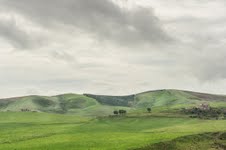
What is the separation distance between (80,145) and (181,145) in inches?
1024

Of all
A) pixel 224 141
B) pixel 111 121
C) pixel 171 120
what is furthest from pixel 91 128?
pixel 224 141

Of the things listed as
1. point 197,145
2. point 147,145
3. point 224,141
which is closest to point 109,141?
point 147,145

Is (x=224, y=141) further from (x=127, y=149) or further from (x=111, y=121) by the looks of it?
(x=111, y=121)

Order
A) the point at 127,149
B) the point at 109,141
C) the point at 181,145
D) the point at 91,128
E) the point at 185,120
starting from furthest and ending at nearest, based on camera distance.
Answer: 1. the point at 185,120
2. the point at 91,128
3. the point at 109,141
4. the point at 181,145
5. the point at 127,149

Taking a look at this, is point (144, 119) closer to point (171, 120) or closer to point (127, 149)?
point (171, 120)

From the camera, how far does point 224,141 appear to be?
341 ft

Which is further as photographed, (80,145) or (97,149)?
(80,145)

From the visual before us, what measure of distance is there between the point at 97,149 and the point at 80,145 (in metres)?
9.33

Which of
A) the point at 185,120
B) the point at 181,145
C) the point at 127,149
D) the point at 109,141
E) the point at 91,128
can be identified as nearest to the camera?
the point at 127,149

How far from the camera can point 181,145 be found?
94875mm

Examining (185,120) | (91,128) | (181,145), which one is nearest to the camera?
(181,145)

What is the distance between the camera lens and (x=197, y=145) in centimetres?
9712

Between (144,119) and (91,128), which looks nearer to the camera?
(91,128)

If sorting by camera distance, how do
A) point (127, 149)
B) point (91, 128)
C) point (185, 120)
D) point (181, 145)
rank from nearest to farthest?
point (127, 149), point (181, 145), point (91, 128), point (185, 120)
